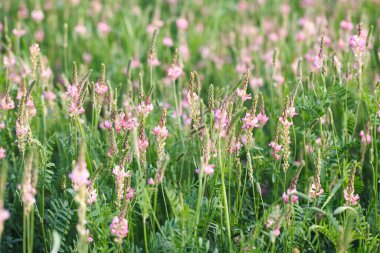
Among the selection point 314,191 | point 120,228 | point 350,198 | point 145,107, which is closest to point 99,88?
point 145,107

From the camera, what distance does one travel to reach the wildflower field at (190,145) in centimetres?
201

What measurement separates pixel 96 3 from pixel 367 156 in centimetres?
254

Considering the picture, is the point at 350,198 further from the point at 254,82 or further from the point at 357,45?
the point at 254,82

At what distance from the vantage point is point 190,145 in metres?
2.56

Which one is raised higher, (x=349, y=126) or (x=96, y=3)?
(x=96, y=3)

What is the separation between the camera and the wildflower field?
2.01 metres

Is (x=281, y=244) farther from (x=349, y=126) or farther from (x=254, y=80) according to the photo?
(x=254, y=80)

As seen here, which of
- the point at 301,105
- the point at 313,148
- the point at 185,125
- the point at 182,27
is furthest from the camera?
the point at 182,27

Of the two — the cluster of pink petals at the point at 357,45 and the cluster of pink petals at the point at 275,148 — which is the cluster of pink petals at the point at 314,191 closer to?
the cluster of pink petals at the point at 275,148

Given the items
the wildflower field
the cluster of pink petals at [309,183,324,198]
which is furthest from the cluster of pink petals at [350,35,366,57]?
the cluster of pink petals at [309,183,324,198]

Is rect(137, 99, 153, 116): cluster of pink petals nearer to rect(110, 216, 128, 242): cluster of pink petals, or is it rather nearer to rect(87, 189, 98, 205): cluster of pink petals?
rect(87, 189, 98, 205): cluster of pink petals

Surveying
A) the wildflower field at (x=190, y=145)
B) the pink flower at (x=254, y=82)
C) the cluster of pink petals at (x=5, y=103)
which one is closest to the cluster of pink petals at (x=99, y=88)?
the wildflower field at (x=190, y=145)

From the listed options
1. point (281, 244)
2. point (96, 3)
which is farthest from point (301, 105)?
point (96, 3)

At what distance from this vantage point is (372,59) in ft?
11.9
